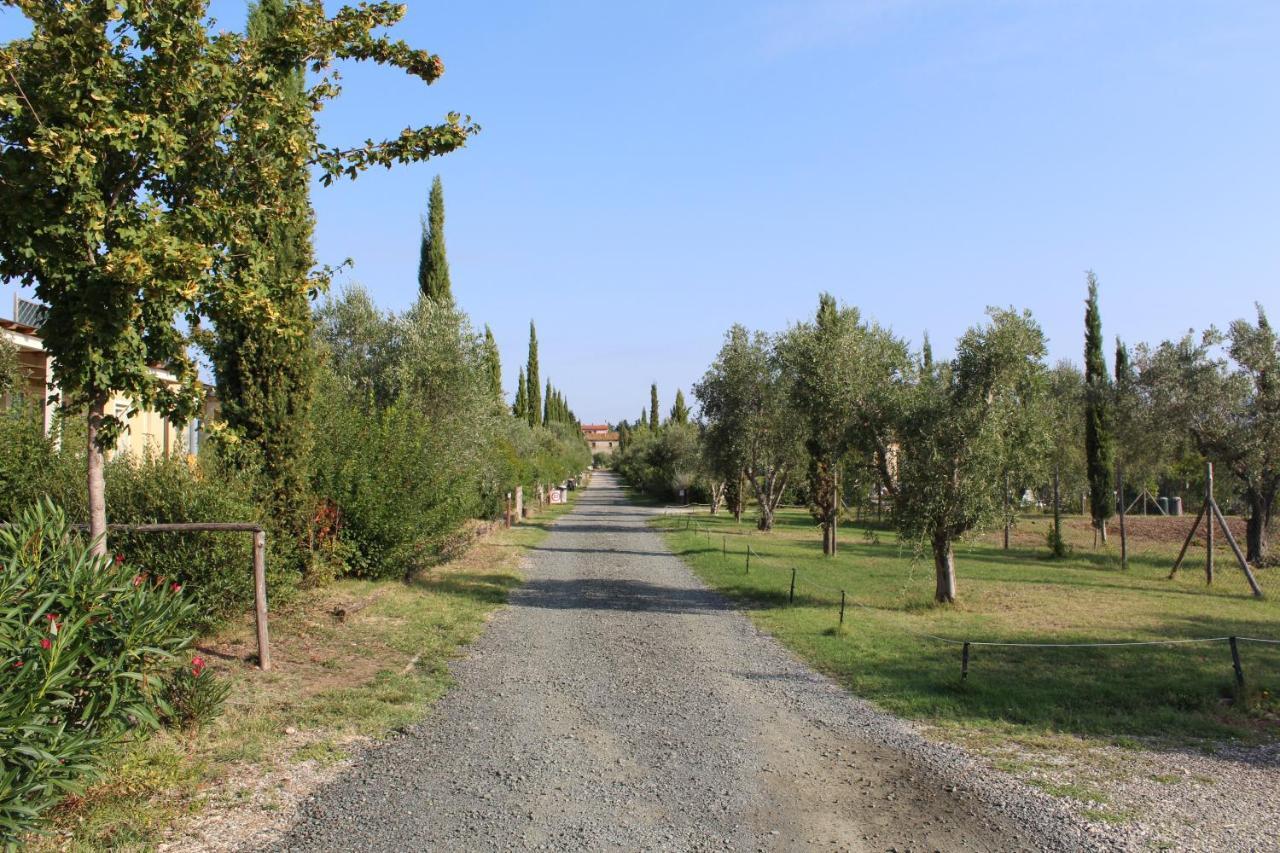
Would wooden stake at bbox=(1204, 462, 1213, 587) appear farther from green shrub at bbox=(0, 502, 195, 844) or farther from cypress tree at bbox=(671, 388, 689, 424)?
cypress tree at bbox=(671, 388, 689, 424)

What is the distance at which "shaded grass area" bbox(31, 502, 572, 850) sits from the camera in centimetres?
504

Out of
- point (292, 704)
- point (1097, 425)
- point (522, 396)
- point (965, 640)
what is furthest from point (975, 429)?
point (522, 396)

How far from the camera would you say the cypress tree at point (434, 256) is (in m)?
27.0

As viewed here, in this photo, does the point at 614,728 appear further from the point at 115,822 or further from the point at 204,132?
the point at 204,132

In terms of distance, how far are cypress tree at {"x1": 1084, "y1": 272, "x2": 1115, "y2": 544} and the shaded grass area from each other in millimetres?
28082

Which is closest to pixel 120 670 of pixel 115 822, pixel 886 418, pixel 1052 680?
pixel 115 822

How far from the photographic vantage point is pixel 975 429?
47.4ft

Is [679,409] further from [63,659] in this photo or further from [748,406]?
[63,659]

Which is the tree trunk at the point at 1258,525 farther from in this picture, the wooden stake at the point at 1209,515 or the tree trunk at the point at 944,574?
the tree trunk at the point at 944,574

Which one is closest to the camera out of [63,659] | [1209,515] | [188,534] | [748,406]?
[63,659]

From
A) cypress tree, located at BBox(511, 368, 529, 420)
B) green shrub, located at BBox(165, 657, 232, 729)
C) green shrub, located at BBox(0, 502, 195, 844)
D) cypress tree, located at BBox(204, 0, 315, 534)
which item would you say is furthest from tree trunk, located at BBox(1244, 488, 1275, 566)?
cypress tree, located at BBox(511, 368, 529, 420)

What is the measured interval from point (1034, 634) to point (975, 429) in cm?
339

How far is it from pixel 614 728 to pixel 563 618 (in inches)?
235

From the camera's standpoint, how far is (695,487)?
2261 inches
